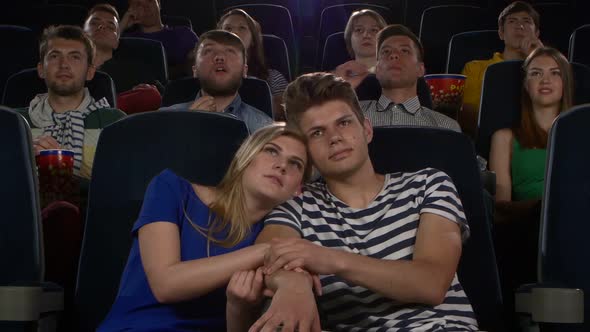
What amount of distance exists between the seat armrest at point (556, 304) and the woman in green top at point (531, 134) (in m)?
1.21

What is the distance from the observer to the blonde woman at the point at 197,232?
62.7 inches

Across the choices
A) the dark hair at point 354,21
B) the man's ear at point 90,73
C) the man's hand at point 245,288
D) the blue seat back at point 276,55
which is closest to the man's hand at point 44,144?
the man's ear at point 90,73

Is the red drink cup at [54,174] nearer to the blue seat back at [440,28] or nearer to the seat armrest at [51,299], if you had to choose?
the seat armrest at [51,299]

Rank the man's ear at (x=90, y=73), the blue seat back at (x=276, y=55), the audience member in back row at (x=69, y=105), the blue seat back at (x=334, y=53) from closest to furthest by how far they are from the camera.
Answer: the audience member in back row at (x=69, y=105) < the man's ear at (x=90, y=73) < the blue seat back at (x=276, y=55) < the blue seat back at (x=334, y=53)

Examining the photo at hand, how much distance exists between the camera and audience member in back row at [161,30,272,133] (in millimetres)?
3020

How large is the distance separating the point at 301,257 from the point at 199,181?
0.44 metres

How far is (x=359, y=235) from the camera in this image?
66.0 inches

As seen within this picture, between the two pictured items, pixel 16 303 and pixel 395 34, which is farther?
pixel 395 34

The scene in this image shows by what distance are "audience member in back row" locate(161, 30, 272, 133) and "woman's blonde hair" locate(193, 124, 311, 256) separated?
1.19m

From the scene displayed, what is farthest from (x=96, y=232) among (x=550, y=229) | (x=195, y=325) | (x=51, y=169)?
(x=550, y=229)

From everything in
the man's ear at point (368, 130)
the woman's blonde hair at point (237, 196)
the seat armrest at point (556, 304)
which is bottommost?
the seat armrest at point (556, 304)

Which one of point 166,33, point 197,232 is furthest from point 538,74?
point 166,33

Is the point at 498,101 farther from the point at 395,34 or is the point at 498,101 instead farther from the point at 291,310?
the point at 291,310

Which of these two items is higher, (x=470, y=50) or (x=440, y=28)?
(x=440, y=28)
